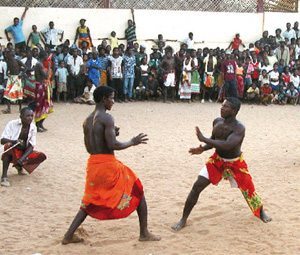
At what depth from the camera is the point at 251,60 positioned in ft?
57.9

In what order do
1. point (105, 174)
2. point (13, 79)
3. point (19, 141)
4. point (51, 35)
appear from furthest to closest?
point (51, 35) → point (13, 79) → point (19, 141) → point (105, 174)

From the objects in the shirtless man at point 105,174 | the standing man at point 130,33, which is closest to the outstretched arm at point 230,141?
the shirtless man at point 105,174

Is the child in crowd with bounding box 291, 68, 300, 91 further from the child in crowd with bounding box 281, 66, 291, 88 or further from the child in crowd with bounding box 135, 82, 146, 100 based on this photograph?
the child in crowd with bounding box 135, 82, 146, 100

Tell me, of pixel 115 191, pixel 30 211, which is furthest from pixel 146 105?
pixel 115 191

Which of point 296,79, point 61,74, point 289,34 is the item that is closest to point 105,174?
point 61,74

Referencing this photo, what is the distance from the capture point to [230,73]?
16.5m

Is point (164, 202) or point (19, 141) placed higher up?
point (19, 141)

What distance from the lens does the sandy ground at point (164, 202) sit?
5543 mm

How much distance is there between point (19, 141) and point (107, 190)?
9.09 ft

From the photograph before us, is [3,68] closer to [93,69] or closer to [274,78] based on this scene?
[93,69]

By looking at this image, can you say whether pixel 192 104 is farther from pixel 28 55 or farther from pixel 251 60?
pixel 28 55

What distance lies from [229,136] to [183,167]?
2.98 meters

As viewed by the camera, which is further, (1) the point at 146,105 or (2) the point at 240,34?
(2) the point at 240,34

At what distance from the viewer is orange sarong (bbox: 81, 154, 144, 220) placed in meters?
5.31
